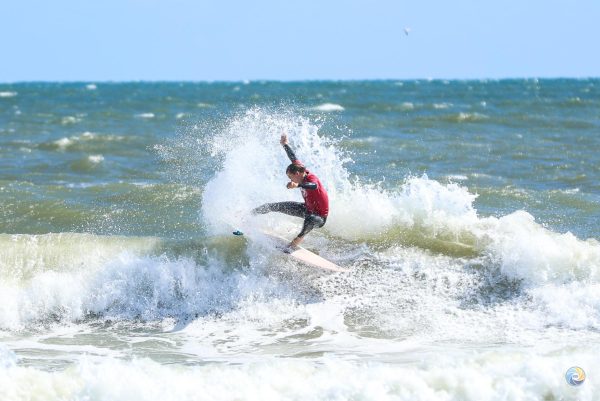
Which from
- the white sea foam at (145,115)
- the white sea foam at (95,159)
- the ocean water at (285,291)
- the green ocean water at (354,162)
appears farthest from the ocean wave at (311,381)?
→ the white sea foam at (145,115)

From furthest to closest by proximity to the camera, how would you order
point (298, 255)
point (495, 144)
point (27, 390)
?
1. point (495, 144)
2. point (298, 255)
3. point (27, 390)

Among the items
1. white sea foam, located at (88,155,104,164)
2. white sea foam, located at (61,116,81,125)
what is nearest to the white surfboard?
white sea foam, located at (88,155,104,164)

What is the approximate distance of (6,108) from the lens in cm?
4569

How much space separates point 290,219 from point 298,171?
2.02 metres

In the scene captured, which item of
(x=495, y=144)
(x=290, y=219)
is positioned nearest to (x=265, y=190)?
(x=290, y=219)

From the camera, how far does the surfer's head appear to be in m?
9.69

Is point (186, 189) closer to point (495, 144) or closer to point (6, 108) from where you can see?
point (495, 144)

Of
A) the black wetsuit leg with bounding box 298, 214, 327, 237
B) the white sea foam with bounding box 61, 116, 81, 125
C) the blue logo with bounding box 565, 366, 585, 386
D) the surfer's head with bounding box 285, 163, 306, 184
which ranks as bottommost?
the blue logo with bounding box 565, 366, 585, 386

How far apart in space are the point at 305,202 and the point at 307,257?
0.73m

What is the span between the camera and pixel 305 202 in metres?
10.2

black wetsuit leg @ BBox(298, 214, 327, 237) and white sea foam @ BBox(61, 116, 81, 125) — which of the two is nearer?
black wetsuit leg @ BBox(298, 214, 327, 237)

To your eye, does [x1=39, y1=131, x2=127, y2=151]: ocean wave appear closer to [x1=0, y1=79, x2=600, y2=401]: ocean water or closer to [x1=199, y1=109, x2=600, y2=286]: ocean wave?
[x1=0, y1=79, x2=600, y2=401]: ocean water

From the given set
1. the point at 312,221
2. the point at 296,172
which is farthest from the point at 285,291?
the point at 296,172

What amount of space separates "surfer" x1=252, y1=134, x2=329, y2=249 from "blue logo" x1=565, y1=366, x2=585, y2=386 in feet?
11.9
